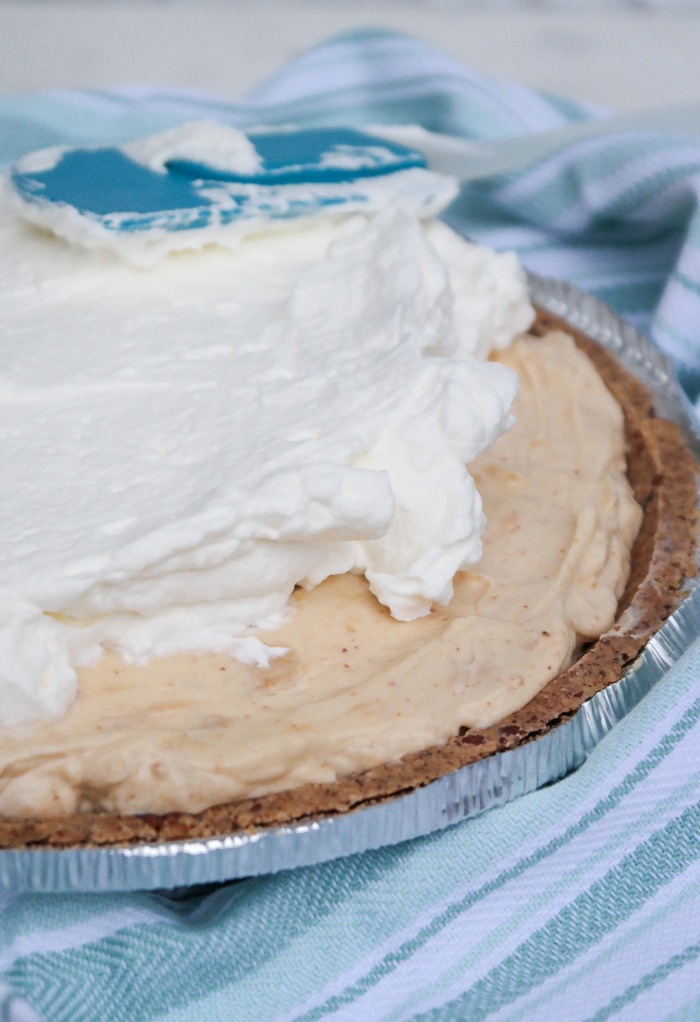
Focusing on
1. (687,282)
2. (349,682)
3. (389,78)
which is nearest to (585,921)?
(349,682)

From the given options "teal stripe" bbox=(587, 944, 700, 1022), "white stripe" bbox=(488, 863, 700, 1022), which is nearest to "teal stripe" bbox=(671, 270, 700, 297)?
"white stripe" bbox=(488, 863, 700, 1022)

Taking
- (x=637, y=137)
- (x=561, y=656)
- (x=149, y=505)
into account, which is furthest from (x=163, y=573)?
(x=637, y=137)

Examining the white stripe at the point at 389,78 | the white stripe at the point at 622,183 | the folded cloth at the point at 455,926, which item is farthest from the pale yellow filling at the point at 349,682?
the white stripe at the point at 389,78

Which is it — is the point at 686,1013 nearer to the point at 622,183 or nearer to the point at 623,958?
the point at 623,958

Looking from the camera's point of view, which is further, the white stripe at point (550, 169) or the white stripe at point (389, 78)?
the white stripe at point (389, 78)

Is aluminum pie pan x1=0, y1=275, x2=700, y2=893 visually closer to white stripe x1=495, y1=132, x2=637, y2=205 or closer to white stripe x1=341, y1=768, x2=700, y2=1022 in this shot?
white stripe x1=341, y1=768, x2=700, y2=1022

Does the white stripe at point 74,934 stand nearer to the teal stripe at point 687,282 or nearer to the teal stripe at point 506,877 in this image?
the teal stripe at point 506,877
